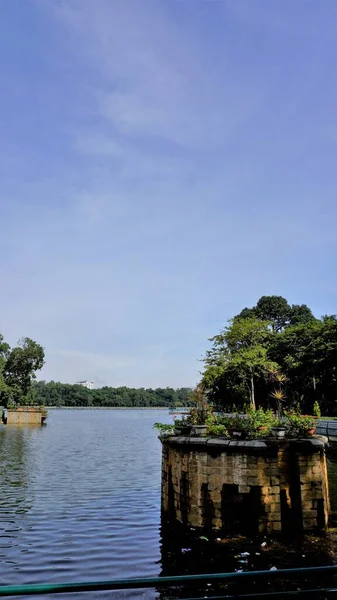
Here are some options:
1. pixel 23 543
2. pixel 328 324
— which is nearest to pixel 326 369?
pixel 328 324

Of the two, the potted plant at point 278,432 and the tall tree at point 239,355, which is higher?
the tall tree at point 239,355

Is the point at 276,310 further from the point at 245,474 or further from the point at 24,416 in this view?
the point at 245,474

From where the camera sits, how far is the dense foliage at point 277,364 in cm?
4376

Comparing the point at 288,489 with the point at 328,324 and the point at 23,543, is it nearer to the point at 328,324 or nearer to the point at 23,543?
the point at 23,543

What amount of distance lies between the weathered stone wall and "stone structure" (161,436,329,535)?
2494 inches

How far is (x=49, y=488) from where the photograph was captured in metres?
21.3

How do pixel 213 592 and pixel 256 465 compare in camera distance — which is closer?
pixel 213 592

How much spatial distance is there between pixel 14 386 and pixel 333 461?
62.8 metres

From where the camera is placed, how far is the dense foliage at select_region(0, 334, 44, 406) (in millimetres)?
77688

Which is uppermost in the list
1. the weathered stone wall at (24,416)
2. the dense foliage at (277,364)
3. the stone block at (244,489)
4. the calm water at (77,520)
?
the dense foliage at (277,364)

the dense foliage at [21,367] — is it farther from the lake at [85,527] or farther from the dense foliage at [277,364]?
the lake at [85,527]

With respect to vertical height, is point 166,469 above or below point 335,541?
above

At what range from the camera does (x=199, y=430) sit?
13406mm

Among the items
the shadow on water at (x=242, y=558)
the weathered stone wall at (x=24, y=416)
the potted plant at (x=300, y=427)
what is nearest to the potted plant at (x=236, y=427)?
the potted plant at (x=300, y=427)
